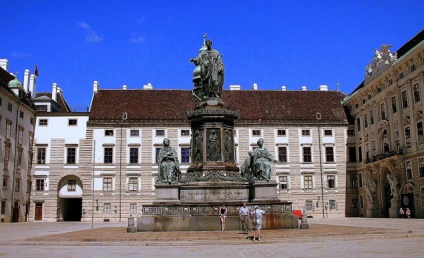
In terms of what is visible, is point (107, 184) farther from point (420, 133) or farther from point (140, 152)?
point (420, 133)

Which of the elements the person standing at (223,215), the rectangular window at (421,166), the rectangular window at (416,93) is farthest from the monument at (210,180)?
the rectangular window at (416,93)

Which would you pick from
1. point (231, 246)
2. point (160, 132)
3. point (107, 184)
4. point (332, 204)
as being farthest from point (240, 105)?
point (231, 246)

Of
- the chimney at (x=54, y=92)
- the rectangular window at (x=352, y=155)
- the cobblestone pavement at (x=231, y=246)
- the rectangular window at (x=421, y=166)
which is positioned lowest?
the cobblestone pavement at (x=231, y=246)

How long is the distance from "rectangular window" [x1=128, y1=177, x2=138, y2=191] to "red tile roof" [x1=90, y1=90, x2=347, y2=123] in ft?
22.7

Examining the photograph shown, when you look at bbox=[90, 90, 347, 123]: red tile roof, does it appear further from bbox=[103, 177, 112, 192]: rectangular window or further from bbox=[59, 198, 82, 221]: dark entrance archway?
bbox=[59, 198, 82, 221]: dark entrance archway

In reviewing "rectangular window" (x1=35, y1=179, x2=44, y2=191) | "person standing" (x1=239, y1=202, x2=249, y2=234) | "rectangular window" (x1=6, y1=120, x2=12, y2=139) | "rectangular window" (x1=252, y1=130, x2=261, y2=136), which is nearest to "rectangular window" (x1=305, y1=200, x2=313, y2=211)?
"rectangular window" (x1=252, y1=130, x2=261, y2=136)

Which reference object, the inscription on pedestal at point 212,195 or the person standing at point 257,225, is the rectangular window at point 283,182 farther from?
the person standing at point 257,225

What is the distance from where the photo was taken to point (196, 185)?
811 inches

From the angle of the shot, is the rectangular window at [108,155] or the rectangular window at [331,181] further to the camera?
the rectangular window at [331,181]

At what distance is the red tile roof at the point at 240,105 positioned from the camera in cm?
5756

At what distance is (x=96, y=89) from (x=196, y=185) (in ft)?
139

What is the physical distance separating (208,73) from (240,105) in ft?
121

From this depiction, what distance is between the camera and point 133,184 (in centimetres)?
5588

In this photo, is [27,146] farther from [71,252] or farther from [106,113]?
[71,252]
